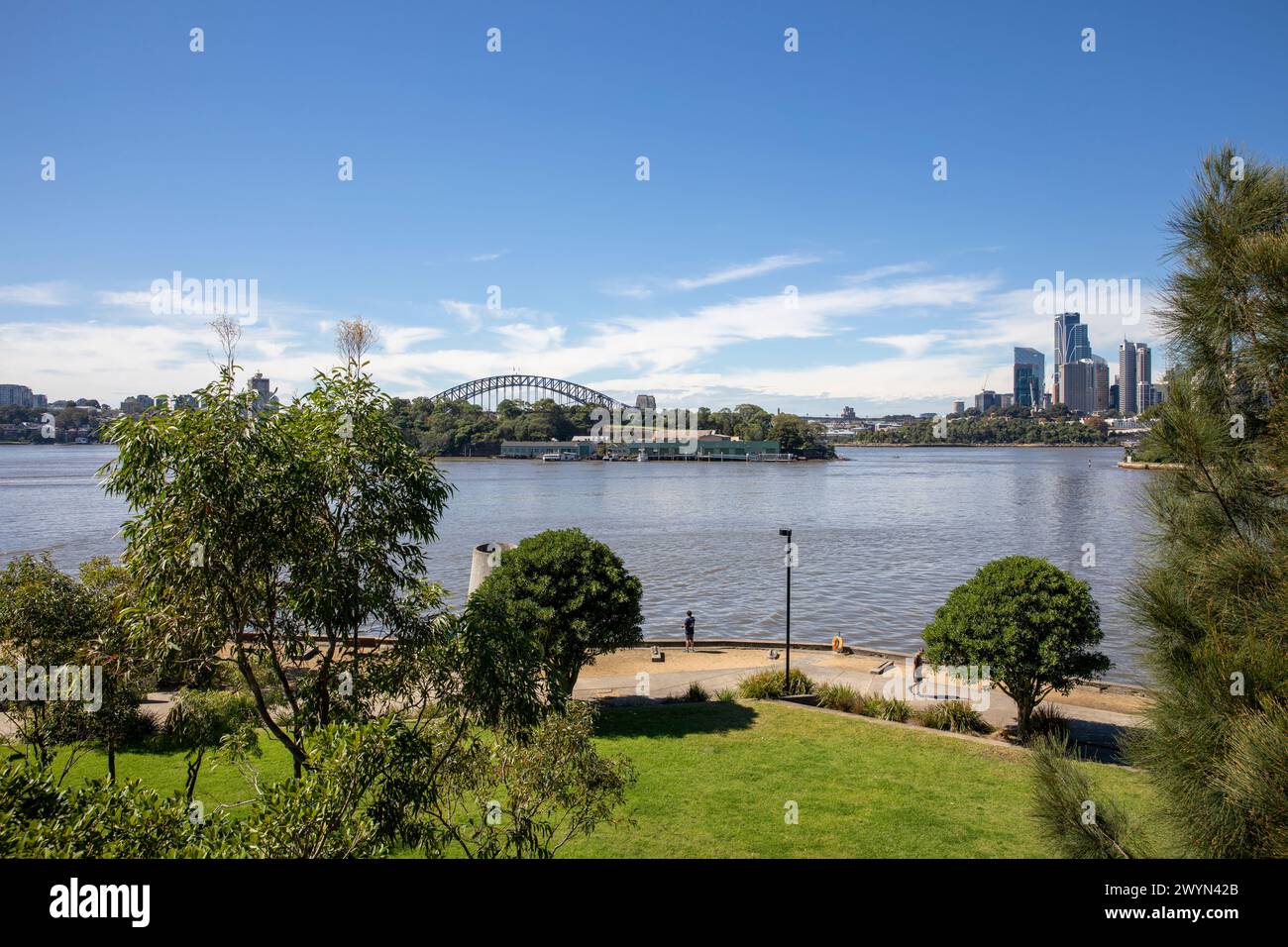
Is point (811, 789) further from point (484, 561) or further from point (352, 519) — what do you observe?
point (484, 561)

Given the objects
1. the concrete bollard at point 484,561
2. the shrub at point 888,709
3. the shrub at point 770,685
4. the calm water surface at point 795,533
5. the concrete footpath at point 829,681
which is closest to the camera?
the shrub at point 888,709

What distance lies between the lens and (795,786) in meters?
→ 13.5

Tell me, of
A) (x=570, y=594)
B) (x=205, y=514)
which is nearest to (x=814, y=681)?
(x=570, y=594)

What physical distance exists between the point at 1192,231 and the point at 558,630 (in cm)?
1517

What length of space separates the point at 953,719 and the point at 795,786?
223 inches

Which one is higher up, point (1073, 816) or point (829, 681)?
point (1073, 816)

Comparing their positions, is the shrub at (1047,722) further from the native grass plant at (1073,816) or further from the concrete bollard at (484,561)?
the concrete bollard at (484,561)

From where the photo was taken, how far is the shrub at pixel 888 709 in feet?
58.3

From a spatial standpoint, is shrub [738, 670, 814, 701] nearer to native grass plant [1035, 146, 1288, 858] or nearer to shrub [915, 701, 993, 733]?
shrub [915, 701, 993, 733]

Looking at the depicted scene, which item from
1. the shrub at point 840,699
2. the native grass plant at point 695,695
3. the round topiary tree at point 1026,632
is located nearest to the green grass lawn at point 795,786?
the shrub at point 840,699

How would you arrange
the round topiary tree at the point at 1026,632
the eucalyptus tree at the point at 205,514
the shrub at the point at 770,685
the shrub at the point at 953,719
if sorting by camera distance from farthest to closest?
the shrub at the point at 770,685 < the shrub at the point at 953,719 < the round topiary tree at the point at 1026,632 < the eucalyptus tree at the point at 205,514

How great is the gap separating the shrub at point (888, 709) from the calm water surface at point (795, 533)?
18.2ft
